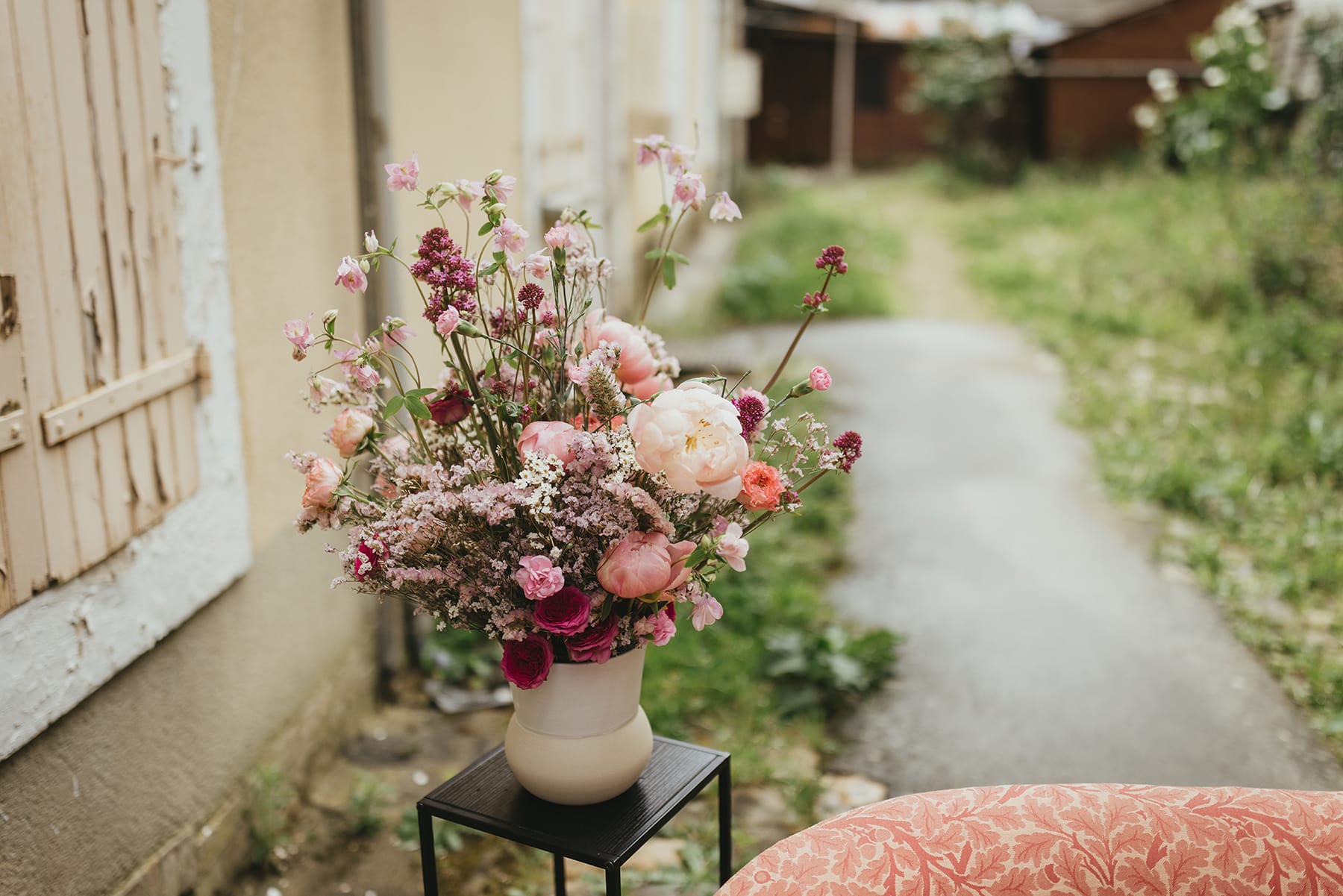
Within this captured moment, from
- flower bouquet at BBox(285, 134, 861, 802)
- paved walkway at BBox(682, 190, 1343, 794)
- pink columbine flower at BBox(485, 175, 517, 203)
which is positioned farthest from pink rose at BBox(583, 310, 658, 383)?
paved walkway at BBox(682, 190, 1343, 794)

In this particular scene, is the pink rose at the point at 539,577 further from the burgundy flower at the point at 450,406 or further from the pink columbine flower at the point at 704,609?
the burgundy flower at the point at 450,406

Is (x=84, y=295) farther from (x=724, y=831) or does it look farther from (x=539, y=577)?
(x=724, y=831)

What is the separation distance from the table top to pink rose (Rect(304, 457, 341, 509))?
1.64 ft

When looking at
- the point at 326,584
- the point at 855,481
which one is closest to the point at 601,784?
the point at 326,584

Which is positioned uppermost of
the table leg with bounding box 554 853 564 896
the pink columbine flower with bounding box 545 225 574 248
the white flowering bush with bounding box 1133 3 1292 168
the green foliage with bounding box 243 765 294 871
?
the white flowering bush with bounding box 1133 3 1292 168

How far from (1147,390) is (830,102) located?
43.4 ft

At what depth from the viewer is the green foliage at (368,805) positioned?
281cm

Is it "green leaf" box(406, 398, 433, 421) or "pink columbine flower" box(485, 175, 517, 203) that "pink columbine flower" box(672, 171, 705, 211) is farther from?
"green leaf" box(406, 398, 433, 421)

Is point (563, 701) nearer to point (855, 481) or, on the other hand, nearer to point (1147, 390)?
point (855, 481)

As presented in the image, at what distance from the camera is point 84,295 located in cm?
194

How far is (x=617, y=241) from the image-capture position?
286 inches

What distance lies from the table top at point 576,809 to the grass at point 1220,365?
7.53 ft

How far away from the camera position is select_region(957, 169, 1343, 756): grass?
4090 millimetres

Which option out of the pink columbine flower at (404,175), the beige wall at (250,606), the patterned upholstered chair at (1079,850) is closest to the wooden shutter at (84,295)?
the beige wall at (250,606)
